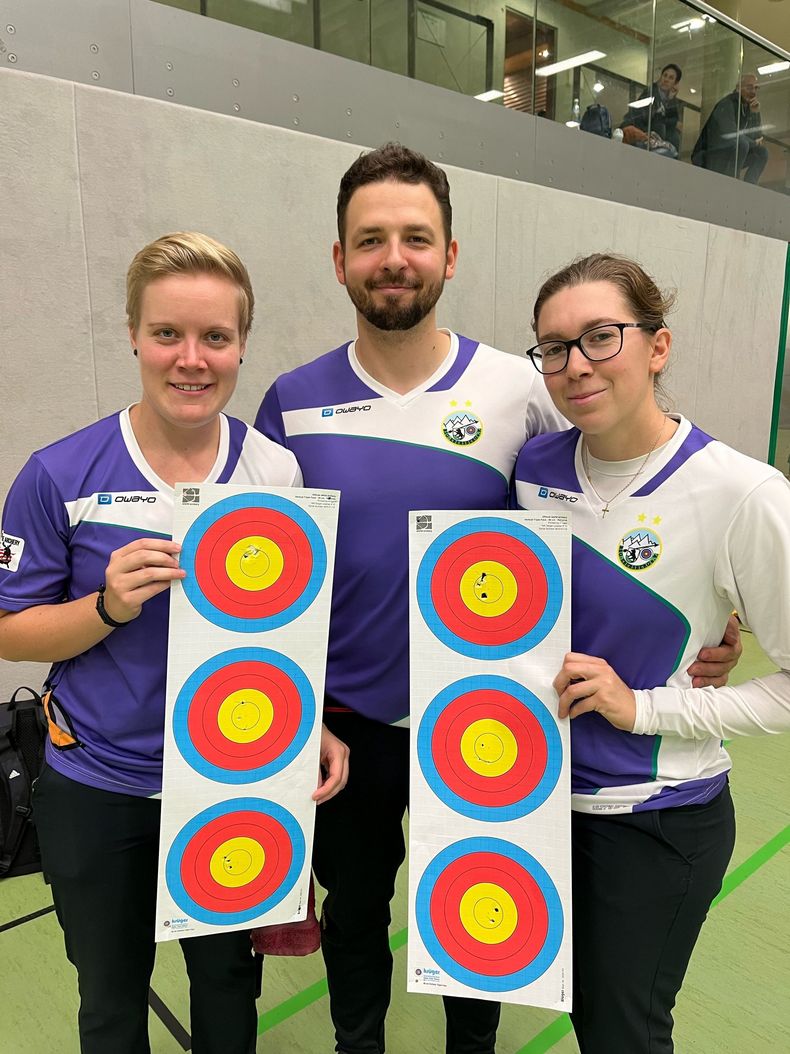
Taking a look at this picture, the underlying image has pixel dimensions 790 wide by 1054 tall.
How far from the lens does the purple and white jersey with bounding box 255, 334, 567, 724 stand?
4.07 feet

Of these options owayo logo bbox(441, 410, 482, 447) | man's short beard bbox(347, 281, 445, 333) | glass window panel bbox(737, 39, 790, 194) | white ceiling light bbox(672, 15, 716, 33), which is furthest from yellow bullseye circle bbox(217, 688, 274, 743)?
glass window panel bbox(737, 39, 790, 194)

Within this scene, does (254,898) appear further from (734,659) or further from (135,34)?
(135,34)

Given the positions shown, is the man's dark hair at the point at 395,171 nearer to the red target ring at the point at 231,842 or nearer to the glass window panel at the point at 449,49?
the red target ring at the point at 231,842

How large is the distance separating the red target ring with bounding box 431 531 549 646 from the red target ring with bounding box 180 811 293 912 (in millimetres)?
433

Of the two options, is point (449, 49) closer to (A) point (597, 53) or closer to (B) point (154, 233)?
(A) point (597, 53)

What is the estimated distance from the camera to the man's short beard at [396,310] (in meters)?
1.23

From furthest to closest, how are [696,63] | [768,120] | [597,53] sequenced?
[768,120], [696,63], [597,53]

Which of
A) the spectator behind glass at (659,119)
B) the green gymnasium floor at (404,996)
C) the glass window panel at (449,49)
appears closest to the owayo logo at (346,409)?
the green gymnasium floor at (404,996)

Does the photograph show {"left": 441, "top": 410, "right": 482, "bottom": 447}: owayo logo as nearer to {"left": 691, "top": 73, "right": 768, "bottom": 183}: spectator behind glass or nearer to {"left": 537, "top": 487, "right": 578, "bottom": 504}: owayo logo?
{"left": 537, "top": 487, "right": 578, "bottom": 504}: owayo logo

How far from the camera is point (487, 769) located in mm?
1064

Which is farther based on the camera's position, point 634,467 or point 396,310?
point 396,310

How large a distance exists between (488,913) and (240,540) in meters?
0.68

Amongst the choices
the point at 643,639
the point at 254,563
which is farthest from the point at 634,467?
the point at 254,563

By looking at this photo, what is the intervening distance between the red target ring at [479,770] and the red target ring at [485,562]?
93 mm
